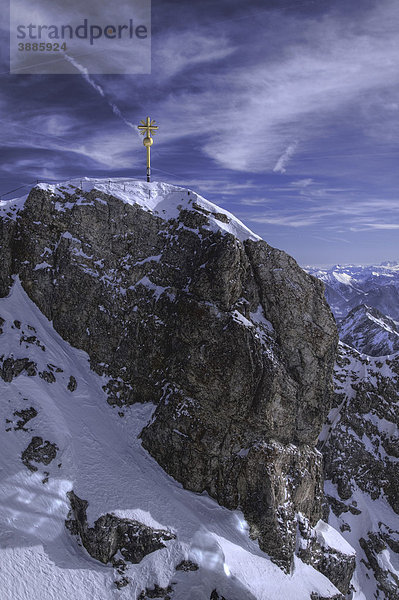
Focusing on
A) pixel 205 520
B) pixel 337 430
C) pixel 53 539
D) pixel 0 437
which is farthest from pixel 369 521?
pixel 0 437

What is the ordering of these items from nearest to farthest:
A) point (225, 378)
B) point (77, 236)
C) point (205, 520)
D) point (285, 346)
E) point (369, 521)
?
point (205, 520)
point (225, 378)
point (285, 346)
point (77, 236)
point (369, 521)

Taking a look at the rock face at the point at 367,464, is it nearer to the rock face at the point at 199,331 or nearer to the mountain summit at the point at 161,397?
the mountain summit at the point at 161,397

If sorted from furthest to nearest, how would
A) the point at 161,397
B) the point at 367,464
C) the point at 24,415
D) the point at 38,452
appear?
the point at 367,464 < the point at 161,397 < the point at 24,415 < the point at 38,452

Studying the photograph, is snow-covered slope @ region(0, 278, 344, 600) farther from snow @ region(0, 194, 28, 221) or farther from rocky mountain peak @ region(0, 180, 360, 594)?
snow @ region(0, 194, 28, 221)

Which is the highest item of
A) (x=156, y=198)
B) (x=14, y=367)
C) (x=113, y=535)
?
(x=156, y=198)

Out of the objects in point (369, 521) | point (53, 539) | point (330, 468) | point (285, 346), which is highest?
point (285, 346)

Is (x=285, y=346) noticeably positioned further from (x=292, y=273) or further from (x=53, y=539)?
(x=53, y=539)

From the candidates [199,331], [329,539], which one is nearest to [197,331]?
[199,331]

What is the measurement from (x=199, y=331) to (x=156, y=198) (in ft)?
73.4

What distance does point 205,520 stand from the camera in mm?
38344

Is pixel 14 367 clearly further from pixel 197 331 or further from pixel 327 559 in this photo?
pixel 327 559

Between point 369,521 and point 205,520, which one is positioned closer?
point 205,520

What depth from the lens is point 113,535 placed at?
3384cm

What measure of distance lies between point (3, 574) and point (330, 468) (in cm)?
6449
